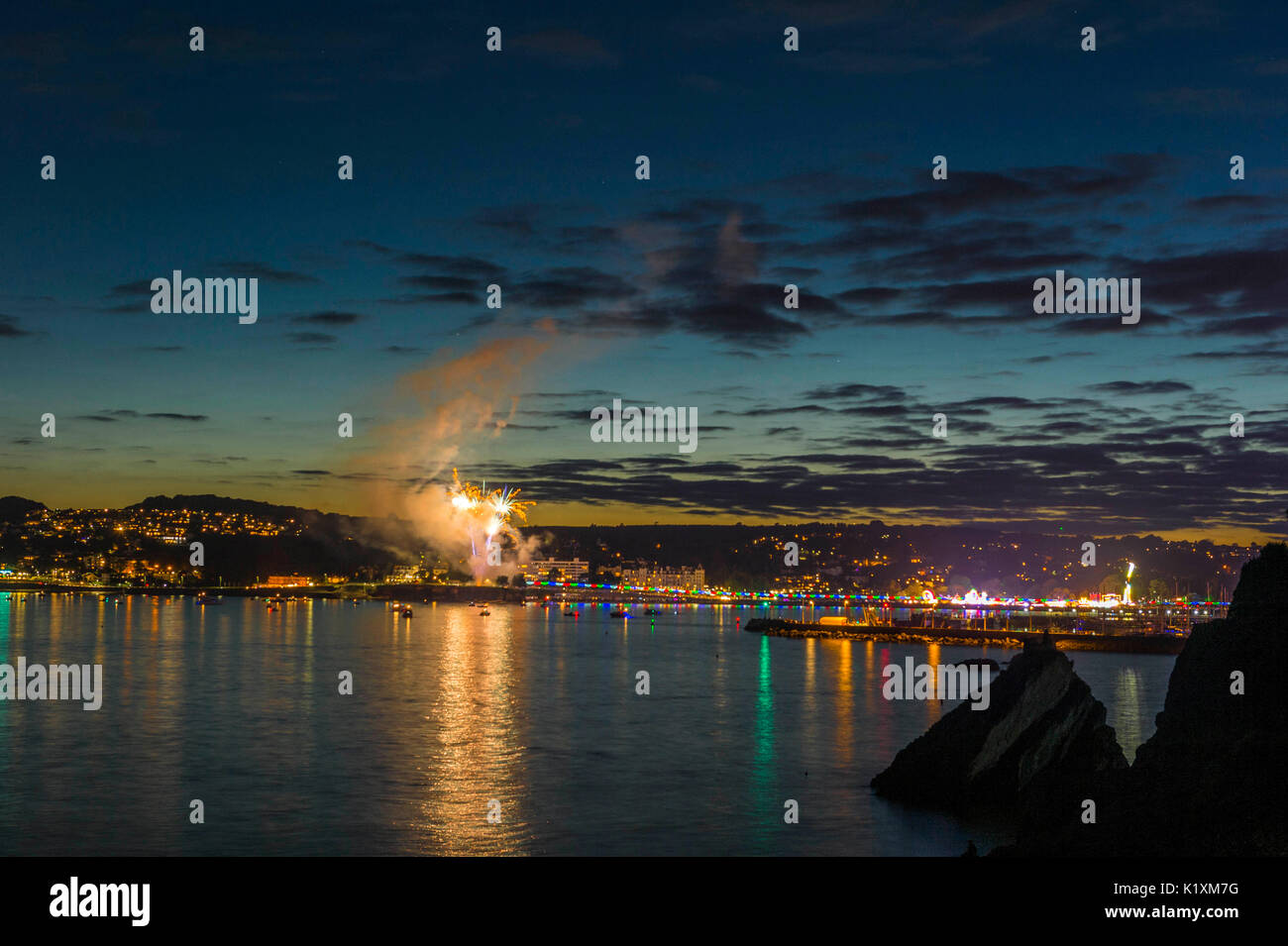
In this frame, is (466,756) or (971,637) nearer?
(466,756)

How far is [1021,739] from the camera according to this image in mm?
34938

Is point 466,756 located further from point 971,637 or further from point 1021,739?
point 971,637

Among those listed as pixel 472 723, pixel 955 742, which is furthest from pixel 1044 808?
pixel 472 723

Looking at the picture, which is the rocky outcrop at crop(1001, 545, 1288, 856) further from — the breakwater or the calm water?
the breakwater

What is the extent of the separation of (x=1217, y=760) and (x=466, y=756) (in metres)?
35.4

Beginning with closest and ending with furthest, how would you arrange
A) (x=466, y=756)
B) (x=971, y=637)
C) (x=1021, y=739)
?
(x=1021, y=739), (x=466, y=756), (x=971, y=637)

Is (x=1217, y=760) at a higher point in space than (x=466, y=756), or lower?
higher

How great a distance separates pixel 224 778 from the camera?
4431cm

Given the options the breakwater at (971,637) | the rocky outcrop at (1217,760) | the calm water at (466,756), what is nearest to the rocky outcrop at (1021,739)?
the calm water at (466,756)

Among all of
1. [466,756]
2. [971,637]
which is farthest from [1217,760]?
[971,637]

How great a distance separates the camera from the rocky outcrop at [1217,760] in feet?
60.3

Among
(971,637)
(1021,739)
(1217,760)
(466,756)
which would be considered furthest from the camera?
(971,637)

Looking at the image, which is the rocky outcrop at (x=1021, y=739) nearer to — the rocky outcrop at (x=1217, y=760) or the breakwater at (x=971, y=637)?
the rocky outcrop at (x=1217, y=760)

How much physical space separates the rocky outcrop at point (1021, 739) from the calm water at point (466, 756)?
136 cm
